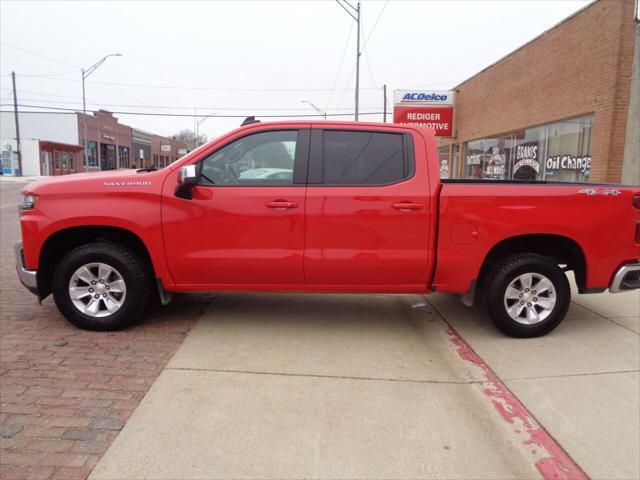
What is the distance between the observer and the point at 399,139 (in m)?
4.71

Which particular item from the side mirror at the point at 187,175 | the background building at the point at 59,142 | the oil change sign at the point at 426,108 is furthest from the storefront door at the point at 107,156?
the side mirror at the point at 187,175

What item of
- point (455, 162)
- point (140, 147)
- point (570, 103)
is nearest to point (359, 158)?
point (570, 103)

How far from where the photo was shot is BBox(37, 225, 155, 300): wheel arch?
4664mm

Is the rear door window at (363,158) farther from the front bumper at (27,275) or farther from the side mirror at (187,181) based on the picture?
the front bumper at (27,275)

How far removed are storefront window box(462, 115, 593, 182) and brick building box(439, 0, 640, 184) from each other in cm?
2

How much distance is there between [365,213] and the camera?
448cm

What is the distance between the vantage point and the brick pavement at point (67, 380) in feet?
9.12

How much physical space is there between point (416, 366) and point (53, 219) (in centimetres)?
343

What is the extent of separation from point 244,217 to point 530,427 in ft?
9.08

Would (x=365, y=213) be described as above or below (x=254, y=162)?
below

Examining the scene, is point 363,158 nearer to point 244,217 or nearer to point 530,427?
point 244,217

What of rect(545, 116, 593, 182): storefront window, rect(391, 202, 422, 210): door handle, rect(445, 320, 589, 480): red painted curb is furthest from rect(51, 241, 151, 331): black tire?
rect(545, 116, 593, 182): storefront window

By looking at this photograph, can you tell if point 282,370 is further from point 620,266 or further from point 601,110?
point 601,110

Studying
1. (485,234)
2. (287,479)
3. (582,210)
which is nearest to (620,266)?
(582,210)
